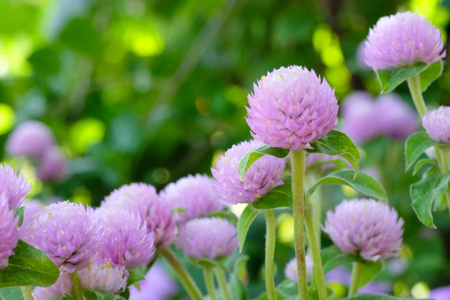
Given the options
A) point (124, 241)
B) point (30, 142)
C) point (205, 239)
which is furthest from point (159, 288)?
point (124, 241)

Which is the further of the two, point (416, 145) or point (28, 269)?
point (416, 145)

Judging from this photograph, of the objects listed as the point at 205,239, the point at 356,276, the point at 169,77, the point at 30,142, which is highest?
the point at 169,77

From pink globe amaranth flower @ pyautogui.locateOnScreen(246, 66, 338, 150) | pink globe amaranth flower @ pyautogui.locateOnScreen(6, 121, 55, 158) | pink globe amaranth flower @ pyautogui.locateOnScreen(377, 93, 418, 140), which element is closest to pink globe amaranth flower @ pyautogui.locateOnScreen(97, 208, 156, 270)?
pink globe amaranth flower @ pyautogui.locateOnScreen(246, 66, 338, 150)

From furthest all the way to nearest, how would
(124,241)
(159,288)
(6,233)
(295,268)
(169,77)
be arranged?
(169,77) → (159,288) → (295,268) → (124,241) → (6,233)

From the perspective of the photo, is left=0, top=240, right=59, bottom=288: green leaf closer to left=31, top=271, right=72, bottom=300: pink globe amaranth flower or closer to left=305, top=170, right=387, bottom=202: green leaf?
left=31, top=271, right=72, bottom=300: pink globe amaranth flower

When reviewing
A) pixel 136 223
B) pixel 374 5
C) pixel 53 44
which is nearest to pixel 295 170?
pixel 136 223

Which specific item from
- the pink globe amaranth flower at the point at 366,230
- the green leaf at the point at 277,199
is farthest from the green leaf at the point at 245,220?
the pink globe amaranth flower at the point at 366,230

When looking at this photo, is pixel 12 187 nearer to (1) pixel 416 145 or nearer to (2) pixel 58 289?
(2) pixel 58 289

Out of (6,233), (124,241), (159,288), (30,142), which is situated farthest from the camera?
(30,142)
